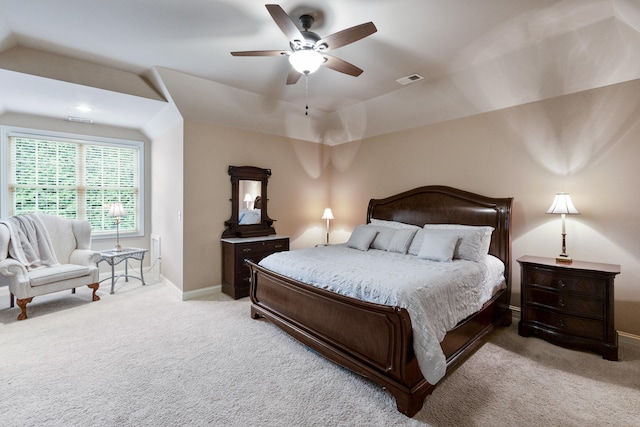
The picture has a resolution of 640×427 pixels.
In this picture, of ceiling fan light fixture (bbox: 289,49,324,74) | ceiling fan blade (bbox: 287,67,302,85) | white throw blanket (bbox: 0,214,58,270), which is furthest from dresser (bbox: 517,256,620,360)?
white throw blanket (bbox: 0,214,58,270)

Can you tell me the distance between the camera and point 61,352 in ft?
8.67

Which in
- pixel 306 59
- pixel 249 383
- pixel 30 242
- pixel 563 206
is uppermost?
pixel 306 59

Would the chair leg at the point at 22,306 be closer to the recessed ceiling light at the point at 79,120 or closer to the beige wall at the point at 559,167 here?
the recessed ceiling light at the point at 79,120

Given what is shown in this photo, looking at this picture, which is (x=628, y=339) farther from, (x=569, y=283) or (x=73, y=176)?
(x=73, y=176)

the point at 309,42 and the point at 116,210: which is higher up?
the point at 309,42

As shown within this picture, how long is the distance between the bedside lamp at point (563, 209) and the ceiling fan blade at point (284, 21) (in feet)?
9.71

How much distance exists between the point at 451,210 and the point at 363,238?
1253 millimetres

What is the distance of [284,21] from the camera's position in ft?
6.57

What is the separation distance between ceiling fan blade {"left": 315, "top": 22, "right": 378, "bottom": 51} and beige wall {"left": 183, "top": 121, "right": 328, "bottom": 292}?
258 cm

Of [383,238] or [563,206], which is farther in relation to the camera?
[383,238]

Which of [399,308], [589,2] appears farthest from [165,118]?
[589,2]

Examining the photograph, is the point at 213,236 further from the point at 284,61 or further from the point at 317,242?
the point at 284,61

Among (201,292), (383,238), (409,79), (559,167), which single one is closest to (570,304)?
(559,167)

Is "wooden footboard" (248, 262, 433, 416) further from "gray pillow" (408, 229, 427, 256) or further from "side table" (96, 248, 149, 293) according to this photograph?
"side table" (96, 248, 149, 293)
